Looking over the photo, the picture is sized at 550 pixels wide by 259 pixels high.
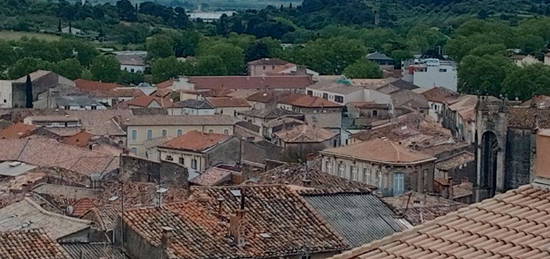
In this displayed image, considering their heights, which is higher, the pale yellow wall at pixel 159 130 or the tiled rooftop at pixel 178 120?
the tiled rooftop at pixel 178 120

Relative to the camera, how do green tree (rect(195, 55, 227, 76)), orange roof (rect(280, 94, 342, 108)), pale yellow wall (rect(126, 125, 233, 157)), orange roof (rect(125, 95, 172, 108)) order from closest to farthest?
1. pale yellow wall (rect(126, 125, 233, 157))
2. orange roof (rect(280, 94, 342, 108))
3. orange roof (rect(125, 95, 172, 108))
4. green tree (rect(195, 55, 227, 76))

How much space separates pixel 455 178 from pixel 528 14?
123 m

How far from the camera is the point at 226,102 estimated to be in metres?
74.6

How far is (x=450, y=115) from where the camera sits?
6900 centimetres

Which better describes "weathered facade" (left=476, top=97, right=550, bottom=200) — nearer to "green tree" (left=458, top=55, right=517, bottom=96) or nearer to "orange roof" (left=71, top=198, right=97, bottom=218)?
"orange roof" (left=71, top=198, right=97, bottom=218)

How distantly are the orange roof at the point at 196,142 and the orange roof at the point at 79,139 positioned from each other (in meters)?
3.03

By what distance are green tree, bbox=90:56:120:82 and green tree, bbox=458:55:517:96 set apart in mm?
26084

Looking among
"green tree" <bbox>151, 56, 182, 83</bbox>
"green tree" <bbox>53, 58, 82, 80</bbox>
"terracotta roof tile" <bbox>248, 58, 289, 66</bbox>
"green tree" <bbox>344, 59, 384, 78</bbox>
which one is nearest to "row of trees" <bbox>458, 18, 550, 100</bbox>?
"green tree" <bbox>344, 59, 384, 78</bbox>

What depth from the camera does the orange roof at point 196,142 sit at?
163 feet

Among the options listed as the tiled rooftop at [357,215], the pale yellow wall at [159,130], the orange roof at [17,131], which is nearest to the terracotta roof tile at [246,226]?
the tiled rooftop at [357,215]

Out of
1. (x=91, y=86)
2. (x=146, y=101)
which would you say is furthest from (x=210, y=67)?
(x=146, y=101)

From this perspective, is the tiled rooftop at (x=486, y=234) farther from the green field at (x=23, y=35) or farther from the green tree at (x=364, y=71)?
the green field at (x=23, y=35)

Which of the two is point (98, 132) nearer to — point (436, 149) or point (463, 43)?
point (436, 149)

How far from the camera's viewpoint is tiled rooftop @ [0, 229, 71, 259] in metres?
16.9
